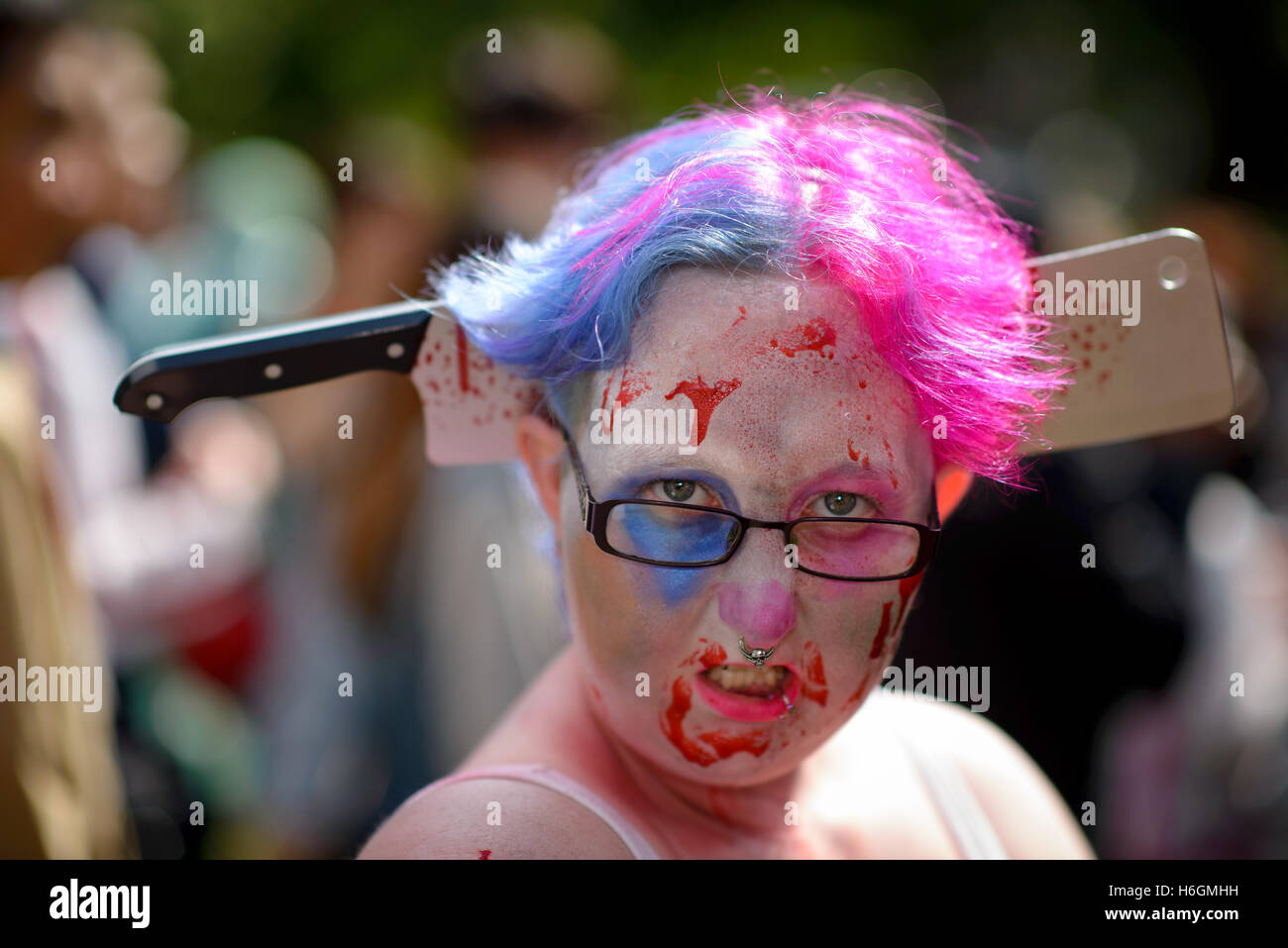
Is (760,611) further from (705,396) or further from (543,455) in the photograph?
(543,455)

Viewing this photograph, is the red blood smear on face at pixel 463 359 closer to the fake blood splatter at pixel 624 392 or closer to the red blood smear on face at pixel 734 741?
the fake blood splatter at pixel 624 392

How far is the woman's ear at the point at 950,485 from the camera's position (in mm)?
1294

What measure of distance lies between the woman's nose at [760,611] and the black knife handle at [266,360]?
21.0 inches

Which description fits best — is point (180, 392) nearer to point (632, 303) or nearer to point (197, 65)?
point (632, 303)

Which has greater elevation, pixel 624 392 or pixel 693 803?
pixel 624 392

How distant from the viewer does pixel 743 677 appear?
115cm

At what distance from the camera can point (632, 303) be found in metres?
1.16

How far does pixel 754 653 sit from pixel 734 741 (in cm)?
12

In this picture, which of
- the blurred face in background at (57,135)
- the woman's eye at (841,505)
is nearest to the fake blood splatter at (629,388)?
the woman's eye at (841,505)

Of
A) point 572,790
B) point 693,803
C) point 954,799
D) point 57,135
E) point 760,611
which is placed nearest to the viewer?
point 760,611

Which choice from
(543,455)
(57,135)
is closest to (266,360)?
(543,455)

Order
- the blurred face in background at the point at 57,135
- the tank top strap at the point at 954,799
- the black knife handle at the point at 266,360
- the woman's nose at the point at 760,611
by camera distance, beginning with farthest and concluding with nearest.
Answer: the blurred face in background at the point at 57,135 → the tank top strap at the point at 954,799 → the black knife handle at the point at 266,360 → the woman's nose at the point at 760,611
